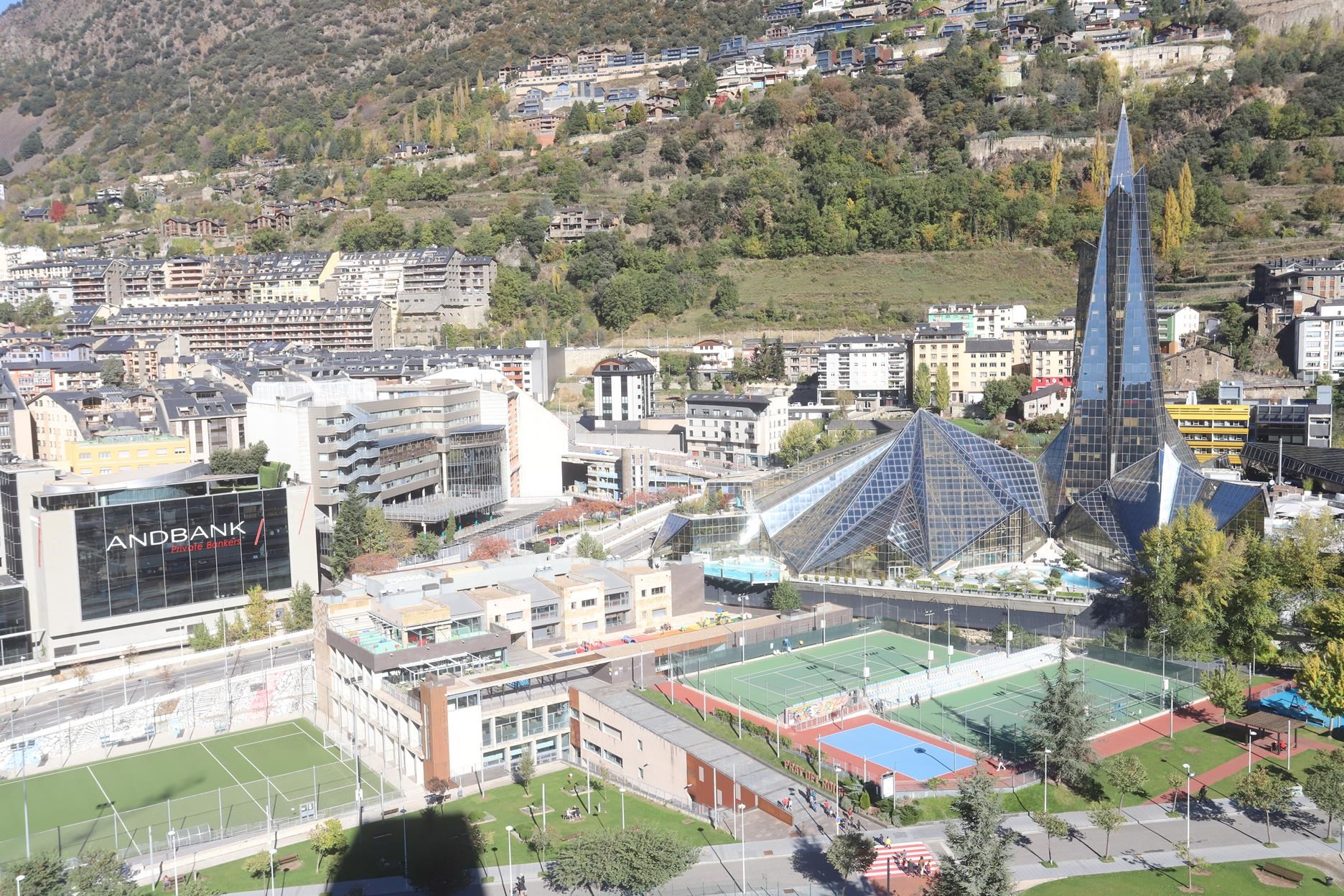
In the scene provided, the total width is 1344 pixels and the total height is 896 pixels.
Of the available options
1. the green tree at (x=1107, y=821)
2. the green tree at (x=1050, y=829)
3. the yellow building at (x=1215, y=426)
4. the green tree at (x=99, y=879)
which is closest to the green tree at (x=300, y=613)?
the green tree at (x=99, y=879)

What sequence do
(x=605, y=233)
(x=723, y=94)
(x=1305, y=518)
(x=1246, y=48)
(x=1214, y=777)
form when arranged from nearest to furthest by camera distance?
(x=1214, y=777)
(x=1305, y=518)
(x=605, y=233)
(x=1246, y=48)
(x=723, y=94)

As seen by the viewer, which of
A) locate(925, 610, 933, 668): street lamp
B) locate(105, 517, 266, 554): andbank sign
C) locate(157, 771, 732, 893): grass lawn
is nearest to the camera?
locate(157, 771, 732, 893): grass lawn

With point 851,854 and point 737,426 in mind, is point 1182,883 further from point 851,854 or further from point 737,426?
point 737,426

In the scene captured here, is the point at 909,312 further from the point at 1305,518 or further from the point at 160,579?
the point at 160,579

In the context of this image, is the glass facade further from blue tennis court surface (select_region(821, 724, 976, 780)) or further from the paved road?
blue tennis court surface (select_region(821, 724, 976, 780))

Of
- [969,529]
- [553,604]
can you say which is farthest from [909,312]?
[553,604]

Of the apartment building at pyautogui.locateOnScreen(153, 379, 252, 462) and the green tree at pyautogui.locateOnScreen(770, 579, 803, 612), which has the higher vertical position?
the apartment building at pyautogui.locateOnScreen(153, 379, 252, 462)

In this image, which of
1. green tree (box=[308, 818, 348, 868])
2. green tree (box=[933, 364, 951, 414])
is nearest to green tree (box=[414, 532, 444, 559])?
green tree (box=[308, 818, 348, 868])
